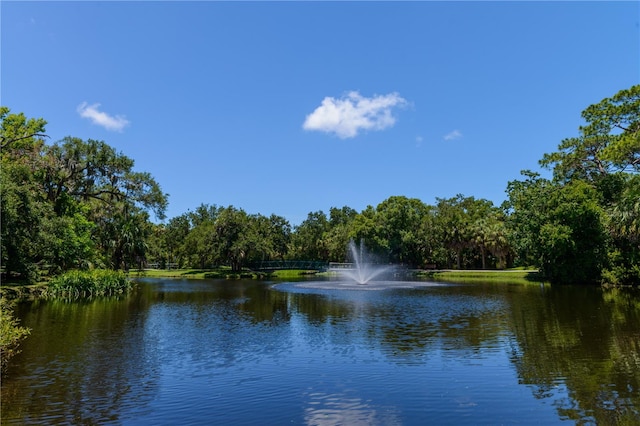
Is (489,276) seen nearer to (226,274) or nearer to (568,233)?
(568,233)

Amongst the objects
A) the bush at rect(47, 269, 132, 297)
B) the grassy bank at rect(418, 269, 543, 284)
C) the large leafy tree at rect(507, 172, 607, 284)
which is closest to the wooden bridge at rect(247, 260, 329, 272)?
the grassy bank at rect(418, 269, 543, 284)

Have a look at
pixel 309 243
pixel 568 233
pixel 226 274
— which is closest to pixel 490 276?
pixel 568 233

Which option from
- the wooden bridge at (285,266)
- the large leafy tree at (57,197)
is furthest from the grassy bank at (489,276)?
the large leafy tree at (57,197)

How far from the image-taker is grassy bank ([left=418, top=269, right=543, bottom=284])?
4984cm

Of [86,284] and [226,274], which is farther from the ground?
[86,284]

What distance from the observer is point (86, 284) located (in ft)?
112

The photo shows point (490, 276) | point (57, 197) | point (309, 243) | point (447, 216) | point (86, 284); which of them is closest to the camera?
point (86, 284)

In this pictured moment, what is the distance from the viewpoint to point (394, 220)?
74.2m

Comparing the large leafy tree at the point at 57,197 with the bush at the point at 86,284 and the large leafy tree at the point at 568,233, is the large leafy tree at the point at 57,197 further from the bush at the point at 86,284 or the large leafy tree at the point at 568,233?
the large leafy tree at the point at 568,233

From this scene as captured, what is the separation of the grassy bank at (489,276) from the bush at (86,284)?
3729 centimetres

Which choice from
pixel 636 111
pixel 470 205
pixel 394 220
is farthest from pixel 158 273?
pixel 636 111

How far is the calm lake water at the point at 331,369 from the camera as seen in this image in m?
8.60

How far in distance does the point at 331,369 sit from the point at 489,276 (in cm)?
5020

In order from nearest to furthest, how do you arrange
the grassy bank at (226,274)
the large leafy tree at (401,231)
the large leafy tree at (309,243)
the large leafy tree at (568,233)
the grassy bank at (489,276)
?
the large leafy tree at (568,233)
the grassy bank at (489,276)
the grassy bank at (226,274)
the large leafy tree at (401,231)
the large leafy tree at (309,243)
